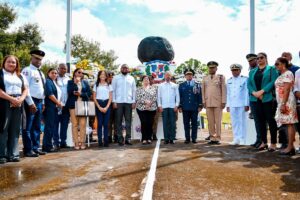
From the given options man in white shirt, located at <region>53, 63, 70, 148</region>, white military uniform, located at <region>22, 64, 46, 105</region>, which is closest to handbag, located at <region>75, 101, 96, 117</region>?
man in white shirt, located at <region>53, 63, 70, 148</region>

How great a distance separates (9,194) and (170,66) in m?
15.3

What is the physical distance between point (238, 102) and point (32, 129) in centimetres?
473

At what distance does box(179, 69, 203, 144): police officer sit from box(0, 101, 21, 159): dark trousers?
4063 millimetres

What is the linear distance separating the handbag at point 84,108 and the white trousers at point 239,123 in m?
3.40

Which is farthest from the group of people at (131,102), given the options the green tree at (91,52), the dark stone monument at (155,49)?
the green tree at (91,52)

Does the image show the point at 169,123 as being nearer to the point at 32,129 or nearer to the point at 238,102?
the point at 238,102

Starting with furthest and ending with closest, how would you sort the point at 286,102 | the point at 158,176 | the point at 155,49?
the point at 155,49, the point at 286,102, the point at 158,176

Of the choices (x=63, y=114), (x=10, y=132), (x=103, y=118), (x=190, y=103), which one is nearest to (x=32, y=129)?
(x=10, y=132)

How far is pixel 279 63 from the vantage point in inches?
254

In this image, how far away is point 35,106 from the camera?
6.44 metres

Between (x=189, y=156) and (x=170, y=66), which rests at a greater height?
(x=170, y=66)

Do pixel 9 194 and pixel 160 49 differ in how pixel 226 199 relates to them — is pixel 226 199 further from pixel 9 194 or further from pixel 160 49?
pixel 160 49

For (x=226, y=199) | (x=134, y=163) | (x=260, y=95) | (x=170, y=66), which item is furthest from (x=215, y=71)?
(x=170, y=66)

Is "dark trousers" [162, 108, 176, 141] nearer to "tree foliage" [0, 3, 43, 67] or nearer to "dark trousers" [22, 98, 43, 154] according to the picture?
"dark trousers" [22, 98, 43, 154]
